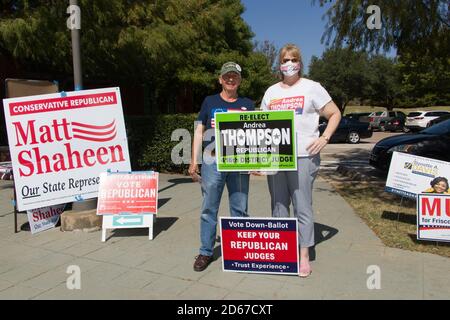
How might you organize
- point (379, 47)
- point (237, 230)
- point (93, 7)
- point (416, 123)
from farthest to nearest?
1. point (416, 123)
2. point (93, 7)
3. point (379, 47)
4. point (237, 230)

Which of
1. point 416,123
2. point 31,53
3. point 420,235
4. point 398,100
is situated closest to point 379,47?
point 420,235

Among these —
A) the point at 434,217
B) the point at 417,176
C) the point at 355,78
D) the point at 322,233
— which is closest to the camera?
the point at 434,217

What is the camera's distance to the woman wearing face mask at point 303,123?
3.65 meters

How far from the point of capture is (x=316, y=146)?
3.64 m

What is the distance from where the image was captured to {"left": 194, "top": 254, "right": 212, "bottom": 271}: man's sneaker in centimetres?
402

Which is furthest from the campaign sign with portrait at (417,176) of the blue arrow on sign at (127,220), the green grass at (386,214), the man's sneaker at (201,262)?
the blue arrow on sign at (127,220)

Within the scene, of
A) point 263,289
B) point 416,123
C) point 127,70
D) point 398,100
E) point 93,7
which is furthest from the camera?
point 398,100

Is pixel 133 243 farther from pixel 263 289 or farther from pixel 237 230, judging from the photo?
pixel 263 289

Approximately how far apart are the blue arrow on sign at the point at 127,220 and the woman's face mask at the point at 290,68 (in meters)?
2.56

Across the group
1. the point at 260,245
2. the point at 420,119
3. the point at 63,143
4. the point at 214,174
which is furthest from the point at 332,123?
the point at 420,119

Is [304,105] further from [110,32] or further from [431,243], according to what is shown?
[110,32]

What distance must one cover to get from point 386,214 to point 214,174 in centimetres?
322
